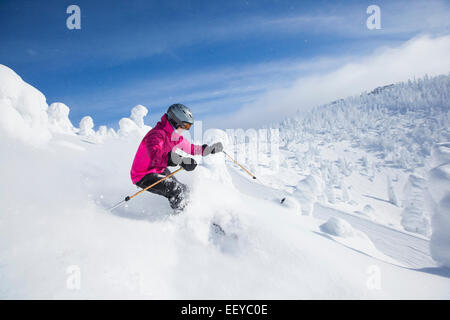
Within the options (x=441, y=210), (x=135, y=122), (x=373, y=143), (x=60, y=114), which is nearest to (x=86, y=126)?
(x=60, y=114)

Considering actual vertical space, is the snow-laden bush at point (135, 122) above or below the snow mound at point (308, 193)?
above

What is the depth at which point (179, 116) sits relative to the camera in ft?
13.5

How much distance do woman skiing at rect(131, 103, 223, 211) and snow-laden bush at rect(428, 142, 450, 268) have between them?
7.74 metres

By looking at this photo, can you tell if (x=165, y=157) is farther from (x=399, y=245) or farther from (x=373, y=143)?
(x=373, y=143)

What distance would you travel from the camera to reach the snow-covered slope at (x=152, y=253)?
2350 millimetres

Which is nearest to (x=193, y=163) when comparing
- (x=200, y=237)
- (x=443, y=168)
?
(x=200, y=237)

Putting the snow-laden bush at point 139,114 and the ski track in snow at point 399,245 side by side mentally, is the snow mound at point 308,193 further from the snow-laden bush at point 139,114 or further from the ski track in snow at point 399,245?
the snow-laden bush at point 139,114

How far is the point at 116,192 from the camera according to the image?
188 inches

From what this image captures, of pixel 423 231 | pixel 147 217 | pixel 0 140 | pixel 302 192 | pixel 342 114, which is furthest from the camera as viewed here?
pixel 342 114

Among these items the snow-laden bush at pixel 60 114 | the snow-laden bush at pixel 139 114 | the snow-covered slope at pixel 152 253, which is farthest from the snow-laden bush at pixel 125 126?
the snow-covered slope at pixel 152 253

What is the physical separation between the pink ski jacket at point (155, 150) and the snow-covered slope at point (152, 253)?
87cm

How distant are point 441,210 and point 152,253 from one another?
9131 mm
